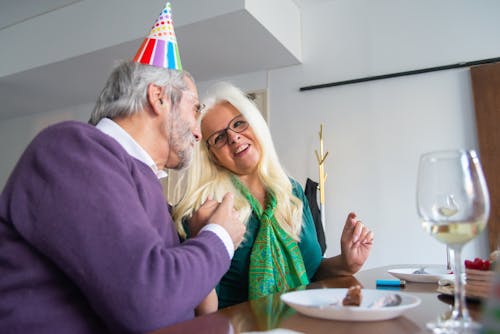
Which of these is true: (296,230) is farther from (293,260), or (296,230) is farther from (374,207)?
(374,207)

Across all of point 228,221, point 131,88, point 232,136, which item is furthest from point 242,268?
point 131,88

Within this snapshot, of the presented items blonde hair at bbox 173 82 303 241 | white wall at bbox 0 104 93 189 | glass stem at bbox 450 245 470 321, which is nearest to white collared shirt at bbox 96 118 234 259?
blonde hair at bbox 173 82 303 241

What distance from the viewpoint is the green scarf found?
1.33 m

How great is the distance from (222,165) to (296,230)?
408 mm

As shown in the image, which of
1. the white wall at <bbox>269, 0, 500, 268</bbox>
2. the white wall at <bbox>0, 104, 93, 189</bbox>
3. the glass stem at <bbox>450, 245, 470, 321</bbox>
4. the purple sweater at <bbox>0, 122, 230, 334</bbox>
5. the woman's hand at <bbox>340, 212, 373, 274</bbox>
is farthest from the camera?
the white wall at <bbox>0, 104, 93, 189</bbox>

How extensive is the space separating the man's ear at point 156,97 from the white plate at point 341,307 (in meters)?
0.58

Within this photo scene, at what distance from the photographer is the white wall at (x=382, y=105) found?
10.4ft

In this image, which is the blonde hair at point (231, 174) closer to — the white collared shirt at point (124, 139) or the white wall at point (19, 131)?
the white collared shirt at point (124, 139)

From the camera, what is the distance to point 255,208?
1.52 m

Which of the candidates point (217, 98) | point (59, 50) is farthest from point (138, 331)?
point (59, 50)

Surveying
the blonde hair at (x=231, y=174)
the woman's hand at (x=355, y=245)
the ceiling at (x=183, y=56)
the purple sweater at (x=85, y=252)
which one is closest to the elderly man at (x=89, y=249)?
the purple sweater at (x=85, y=252)

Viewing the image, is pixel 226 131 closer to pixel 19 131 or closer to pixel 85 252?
pixel 85 252

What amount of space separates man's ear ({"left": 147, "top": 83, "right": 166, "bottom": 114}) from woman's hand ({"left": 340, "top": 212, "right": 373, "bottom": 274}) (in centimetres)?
67

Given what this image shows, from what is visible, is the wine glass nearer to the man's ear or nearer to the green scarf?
Answer: the man's ear
